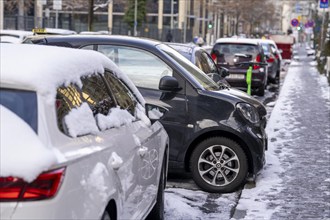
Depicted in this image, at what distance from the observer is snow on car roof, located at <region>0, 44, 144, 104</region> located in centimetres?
345

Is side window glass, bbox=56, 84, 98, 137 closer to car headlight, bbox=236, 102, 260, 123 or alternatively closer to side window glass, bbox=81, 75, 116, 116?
side window glass, bbox=81, 75, 116, 116

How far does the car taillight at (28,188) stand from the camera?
3115 mm

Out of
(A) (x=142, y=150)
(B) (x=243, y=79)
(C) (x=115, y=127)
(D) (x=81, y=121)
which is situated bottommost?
(B) (x=243, y=79)

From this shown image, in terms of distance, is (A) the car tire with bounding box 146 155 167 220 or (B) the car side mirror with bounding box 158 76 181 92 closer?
(A) the car tire with bounding box 146 155 167 220

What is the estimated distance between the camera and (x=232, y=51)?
18.8m

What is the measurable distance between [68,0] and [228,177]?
56.5 metres

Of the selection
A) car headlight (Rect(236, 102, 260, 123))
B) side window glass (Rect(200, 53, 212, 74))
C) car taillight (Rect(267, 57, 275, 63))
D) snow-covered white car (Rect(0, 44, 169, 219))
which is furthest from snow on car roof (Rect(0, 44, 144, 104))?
car taillight (Rect(267, 57, 275, 63))

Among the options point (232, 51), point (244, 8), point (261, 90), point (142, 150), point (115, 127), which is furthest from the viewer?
point (244, 8)

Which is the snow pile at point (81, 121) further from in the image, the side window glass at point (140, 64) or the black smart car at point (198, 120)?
the side window glass at point (140, 64)

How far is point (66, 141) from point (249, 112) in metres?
4.43

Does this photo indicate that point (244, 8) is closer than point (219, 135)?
No

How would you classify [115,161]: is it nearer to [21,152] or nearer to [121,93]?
[21,152]

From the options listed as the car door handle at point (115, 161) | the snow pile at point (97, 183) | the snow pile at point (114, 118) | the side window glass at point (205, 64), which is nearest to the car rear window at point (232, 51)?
the side window glass at point (205, 64)

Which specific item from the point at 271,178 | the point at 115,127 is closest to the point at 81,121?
the point at 115,127
